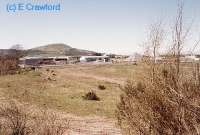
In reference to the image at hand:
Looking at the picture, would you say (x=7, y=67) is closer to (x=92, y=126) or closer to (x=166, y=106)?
(x=92, y=126)

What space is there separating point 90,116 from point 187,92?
12602mm

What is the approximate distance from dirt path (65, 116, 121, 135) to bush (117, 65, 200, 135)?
5.93m

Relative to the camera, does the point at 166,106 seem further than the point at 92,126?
No

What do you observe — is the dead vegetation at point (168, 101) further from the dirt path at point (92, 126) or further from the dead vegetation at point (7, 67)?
the dead vegetation at point (7, 67)

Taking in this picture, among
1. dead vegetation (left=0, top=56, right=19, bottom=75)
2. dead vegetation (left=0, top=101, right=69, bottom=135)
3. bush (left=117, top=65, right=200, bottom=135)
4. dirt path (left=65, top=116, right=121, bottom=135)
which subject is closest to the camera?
bush (left=117, top=65, right=200, bottom=135)

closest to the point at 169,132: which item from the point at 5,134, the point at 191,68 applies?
the point at 191,68

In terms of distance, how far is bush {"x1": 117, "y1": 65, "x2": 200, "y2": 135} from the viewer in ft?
21.9

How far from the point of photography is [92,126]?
1656cm

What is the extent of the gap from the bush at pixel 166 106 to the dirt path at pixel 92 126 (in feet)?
19.5

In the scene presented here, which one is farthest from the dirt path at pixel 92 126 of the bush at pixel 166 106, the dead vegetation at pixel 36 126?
the bush at pixel 166 106

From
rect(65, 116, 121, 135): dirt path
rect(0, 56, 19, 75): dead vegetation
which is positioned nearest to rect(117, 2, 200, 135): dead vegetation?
rect(65, 116, 121, 135): dirt path

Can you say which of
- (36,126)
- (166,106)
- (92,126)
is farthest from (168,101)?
(92,126)

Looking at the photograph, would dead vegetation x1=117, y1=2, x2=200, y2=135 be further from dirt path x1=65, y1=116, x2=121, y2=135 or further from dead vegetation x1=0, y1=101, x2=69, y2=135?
dirt path x1=65, y1=116, x2=121, y2=135

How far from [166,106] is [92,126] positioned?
936cm
